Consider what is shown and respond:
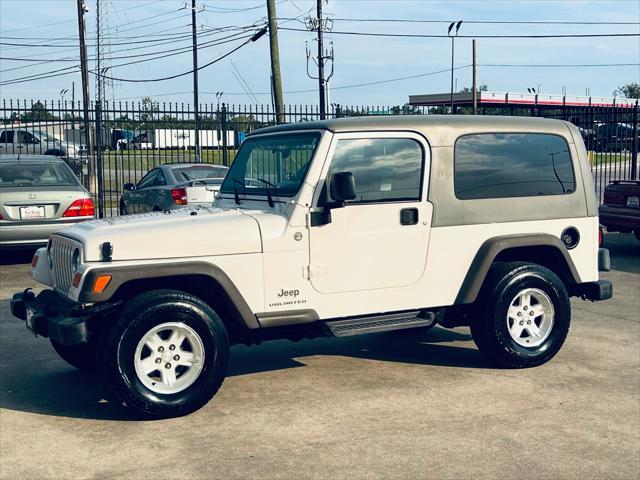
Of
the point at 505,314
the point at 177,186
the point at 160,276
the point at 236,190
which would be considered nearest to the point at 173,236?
the point at 160,276

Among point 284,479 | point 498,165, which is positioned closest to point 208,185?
point 498,165

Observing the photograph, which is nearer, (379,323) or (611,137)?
(379,323)

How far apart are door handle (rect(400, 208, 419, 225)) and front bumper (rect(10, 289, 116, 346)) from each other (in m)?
2.17

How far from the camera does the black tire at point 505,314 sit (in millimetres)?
6668

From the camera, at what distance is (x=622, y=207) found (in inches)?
503

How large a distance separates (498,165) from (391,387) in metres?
1.94

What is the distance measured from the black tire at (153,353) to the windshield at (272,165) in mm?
1152

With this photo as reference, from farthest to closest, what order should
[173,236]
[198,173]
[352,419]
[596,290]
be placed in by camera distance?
[198,173], [596,290], [173,236], [352,419]

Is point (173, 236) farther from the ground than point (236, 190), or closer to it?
closer to it

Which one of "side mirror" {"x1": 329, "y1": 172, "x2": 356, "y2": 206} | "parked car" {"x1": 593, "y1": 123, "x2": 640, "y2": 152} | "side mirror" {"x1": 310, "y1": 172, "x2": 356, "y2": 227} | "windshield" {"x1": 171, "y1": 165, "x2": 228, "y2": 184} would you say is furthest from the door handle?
"parked car" {"x1": 593, "y1": 123, "x2": 640, "y2": 152}

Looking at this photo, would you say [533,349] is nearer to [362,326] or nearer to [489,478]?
[362,326]

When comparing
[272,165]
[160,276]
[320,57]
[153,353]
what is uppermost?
[320,57]

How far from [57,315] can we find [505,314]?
11.0ft

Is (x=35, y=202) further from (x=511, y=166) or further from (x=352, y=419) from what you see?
(x=352, y=419)
